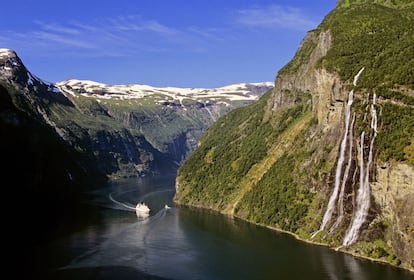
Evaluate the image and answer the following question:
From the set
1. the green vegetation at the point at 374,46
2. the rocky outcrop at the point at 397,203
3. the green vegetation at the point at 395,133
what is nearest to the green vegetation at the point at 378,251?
the rocky outcrop at the point at 397,203

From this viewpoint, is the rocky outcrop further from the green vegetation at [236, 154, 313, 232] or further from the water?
the green vegetation at [236, 154, 313, 232]

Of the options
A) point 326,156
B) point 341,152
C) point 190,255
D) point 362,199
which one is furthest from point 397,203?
point 190,255

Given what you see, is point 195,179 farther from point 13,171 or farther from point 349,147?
point 349,147

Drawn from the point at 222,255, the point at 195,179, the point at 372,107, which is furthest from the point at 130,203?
the point at 372,107

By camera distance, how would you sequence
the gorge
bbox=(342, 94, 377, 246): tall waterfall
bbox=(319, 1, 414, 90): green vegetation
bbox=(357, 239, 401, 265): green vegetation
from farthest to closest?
A: bbox=(319, 1, 414, 90): green vegetation → bbox=(342, 94, 377, 246): tall waterfall → the gorge → bbox=(357, 239, 401, 265): green vegetation

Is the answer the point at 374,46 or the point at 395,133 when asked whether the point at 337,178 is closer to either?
the point at 395,133

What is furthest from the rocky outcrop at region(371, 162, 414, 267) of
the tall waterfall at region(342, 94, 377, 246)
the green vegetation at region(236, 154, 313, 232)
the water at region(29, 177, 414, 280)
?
the green vegetation at region(236, 154, 313, 232)

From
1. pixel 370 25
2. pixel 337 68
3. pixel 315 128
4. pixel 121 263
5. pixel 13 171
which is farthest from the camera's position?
pixel 13 171
